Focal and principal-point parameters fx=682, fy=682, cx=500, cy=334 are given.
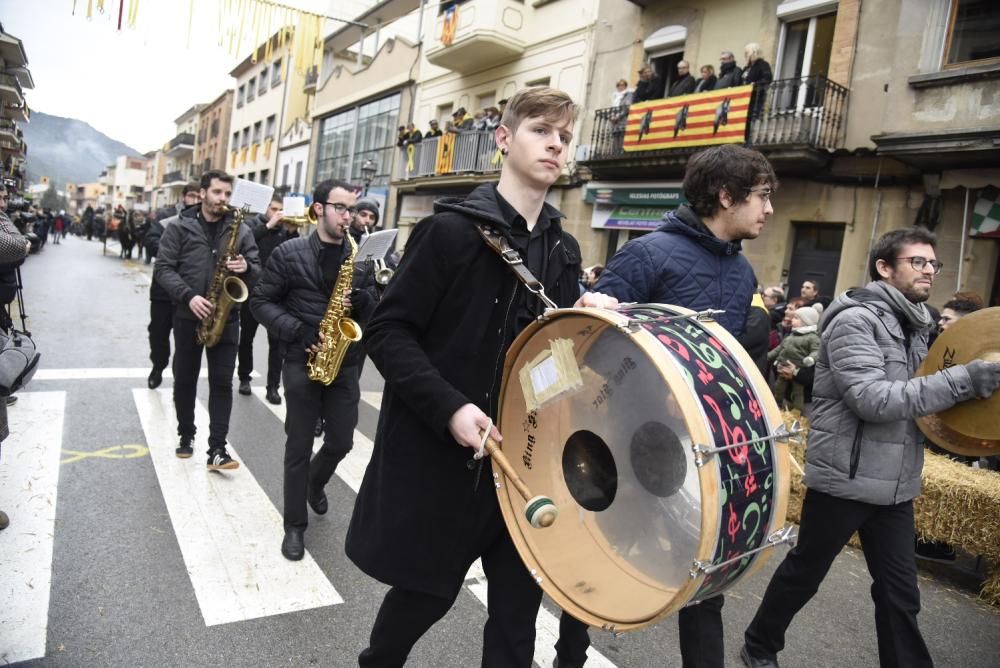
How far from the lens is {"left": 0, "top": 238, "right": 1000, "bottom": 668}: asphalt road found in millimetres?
2814

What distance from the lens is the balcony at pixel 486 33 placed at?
17234 mm

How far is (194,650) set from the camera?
2.73 metres

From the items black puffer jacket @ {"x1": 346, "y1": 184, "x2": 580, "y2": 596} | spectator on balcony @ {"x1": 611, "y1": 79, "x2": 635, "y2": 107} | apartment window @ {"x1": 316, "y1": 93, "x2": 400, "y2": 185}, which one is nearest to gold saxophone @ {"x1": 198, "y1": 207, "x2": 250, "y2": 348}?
black puffer jacket @ {"x1": 346, "y1": 184, "x2": 580, "y2": 596}

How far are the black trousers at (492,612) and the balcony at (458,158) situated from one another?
15.3 meters

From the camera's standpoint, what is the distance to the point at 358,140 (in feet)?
88.0

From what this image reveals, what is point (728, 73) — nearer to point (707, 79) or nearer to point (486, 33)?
point (707, 79)

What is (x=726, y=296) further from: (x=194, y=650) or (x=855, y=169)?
(x=855, y=169)

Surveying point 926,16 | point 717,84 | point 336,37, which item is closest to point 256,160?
point 336,37

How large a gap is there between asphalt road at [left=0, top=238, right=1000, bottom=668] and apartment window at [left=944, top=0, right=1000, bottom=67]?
8.14 meters

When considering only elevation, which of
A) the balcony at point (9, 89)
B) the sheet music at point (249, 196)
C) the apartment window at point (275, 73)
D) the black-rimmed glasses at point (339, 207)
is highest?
the apartment window at point (275, 73)

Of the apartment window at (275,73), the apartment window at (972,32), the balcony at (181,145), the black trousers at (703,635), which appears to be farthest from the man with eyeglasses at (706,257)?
the balcony at (181,145)

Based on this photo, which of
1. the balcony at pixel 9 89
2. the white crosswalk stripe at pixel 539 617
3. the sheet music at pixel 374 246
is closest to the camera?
the white crosswalk stripe at pixel 539 617

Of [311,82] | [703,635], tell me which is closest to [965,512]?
[703,635]

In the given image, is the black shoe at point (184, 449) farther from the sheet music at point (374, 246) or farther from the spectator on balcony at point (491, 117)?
the spectator on balcony at point (491, 117)
